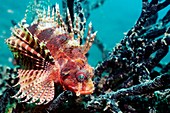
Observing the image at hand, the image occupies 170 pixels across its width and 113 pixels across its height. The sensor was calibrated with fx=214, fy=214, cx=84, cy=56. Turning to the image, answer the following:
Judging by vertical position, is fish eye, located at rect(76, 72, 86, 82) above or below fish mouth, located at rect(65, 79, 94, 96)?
above

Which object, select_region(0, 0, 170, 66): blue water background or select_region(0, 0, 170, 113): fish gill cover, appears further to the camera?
select_region(0, 0, 170, 66): blue water background

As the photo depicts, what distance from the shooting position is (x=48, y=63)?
7.45ft

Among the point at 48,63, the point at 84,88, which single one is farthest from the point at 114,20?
the point at 84,88

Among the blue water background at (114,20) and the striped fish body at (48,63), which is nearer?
the striped fish body at (48,63)

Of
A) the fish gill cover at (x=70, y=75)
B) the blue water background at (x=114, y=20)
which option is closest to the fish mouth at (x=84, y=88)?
the fish gill cover at (x=70, y=75)

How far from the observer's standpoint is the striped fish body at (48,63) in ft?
6.99

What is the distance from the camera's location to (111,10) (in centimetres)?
4584

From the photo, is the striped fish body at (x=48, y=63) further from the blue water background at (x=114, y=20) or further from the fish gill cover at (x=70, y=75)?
the blue water background at (x=114, y=20)

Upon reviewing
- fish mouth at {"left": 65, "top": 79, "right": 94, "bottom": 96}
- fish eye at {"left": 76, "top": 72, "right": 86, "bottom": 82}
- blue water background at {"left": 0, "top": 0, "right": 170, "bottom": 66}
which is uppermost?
blue water background at {"left": 0, "top": 0, "right": 170, "bottom": 66}

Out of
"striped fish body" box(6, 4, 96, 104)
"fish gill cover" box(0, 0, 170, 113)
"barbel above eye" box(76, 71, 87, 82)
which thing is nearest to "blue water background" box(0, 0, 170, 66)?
"fish gill cover" box(0, 0, 170, 113)

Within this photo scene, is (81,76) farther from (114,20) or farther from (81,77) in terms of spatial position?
(114,20)

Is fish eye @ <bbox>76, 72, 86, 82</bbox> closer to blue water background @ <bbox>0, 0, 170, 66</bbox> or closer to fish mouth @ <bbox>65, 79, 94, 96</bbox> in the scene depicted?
fish mouth @ <bbox>65, 79, 94, 96</bbox>

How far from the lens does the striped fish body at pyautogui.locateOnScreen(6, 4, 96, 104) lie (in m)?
2.13

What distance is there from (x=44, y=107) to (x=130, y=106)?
3.33ft
